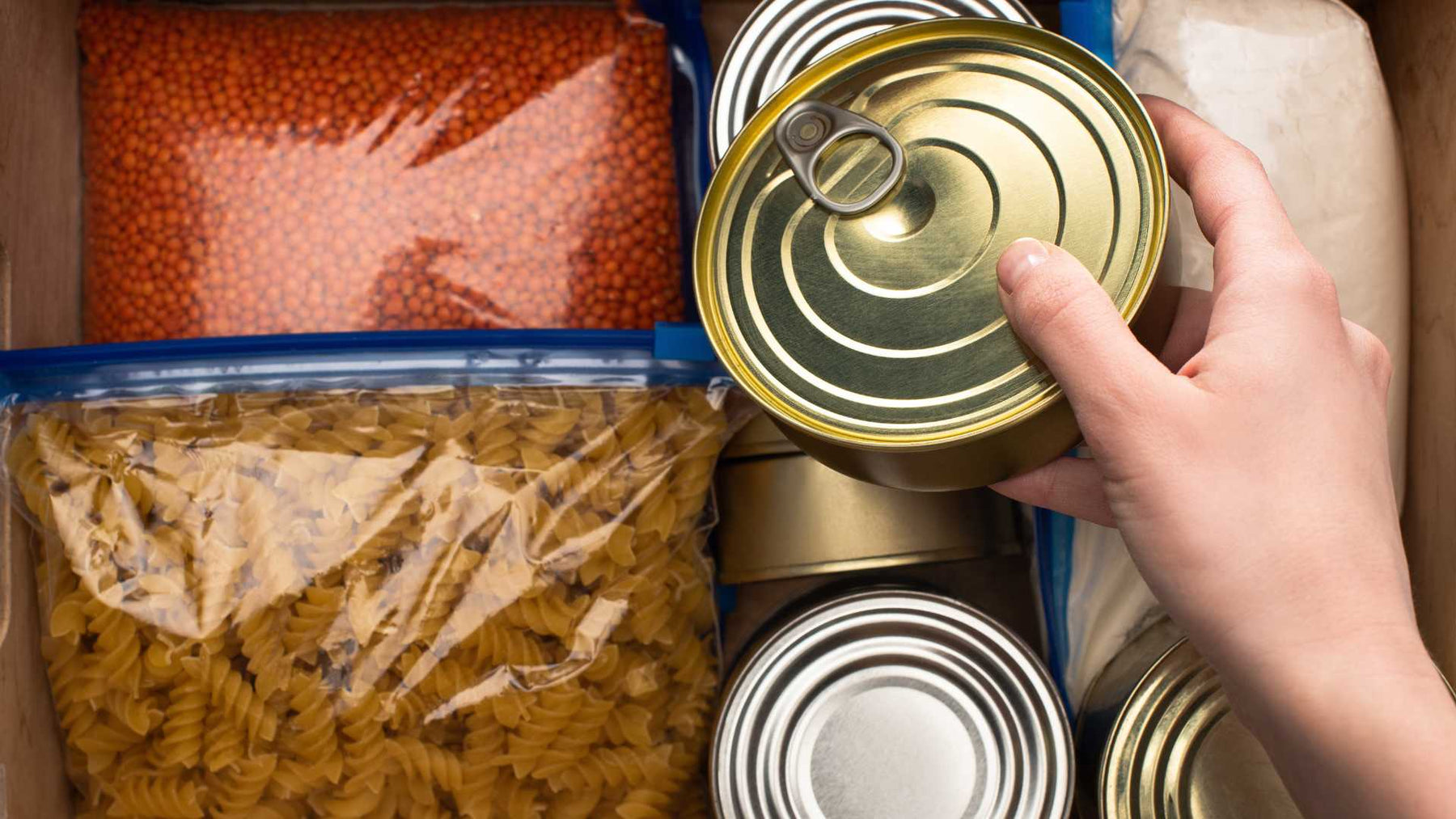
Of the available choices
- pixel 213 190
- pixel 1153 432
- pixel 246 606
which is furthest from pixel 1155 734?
pixel 213 190

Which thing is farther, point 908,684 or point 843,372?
point 908,684

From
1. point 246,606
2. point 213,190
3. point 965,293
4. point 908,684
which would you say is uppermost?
point 213,190

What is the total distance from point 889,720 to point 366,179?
845mm

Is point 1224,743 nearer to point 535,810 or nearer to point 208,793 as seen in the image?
point 535,810

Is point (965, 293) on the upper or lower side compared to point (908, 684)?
upper

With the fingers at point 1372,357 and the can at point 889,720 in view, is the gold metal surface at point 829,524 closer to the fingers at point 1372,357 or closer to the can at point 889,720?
the can at point 889,720

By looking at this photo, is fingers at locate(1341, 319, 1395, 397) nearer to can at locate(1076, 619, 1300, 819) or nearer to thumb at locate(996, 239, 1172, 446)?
thumb at locate(996, 239, 1172, 446)

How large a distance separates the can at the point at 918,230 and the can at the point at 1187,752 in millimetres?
350

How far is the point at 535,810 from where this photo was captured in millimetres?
1039

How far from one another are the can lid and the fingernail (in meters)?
0.49

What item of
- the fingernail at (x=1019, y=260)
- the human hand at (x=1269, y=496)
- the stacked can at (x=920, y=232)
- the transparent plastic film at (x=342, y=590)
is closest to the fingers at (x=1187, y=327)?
the stacked can at (x=920, y=232)

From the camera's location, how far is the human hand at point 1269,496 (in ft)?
2.25

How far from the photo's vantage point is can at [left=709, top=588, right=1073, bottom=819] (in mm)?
1065

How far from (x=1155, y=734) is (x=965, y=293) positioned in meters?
0.54
